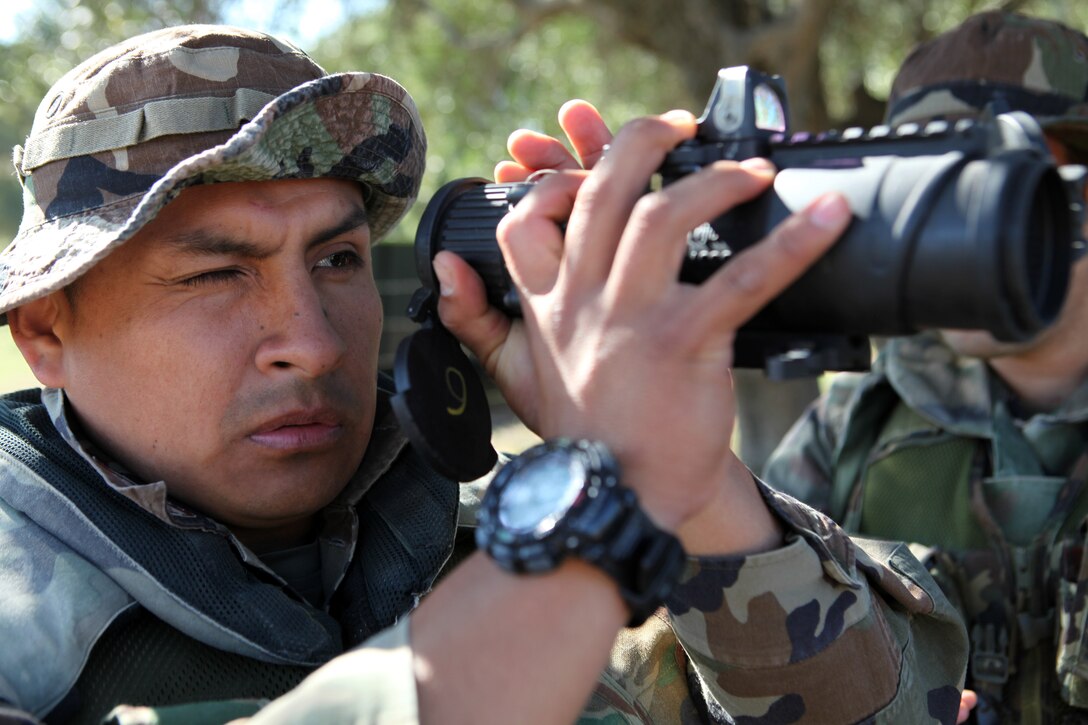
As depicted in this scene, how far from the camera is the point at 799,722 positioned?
1605 millimetres

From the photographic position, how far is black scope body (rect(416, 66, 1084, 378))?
42.0 inches

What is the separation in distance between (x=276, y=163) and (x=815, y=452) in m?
1.77

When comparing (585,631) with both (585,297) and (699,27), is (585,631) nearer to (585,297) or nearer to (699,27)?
(585,297)

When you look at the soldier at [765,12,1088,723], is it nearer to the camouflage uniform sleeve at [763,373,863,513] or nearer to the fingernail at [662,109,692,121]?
the camouflage uniform sleeve at [763,373,863,513]

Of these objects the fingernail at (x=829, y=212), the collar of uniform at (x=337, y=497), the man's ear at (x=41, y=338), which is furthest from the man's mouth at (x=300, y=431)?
the fingernail at (x=829, y=212)

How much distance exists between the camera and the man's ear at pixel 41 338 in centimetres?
172

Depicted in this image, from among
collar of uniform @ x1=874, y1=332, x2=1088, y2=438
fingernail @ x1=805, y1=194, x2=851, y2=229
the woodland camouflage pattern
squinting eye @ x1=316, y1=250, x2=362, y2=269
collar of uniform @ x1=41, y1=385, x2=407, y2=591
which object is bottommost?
collar of uniform @ x1=874, y1=332, x2=1088, y2=438

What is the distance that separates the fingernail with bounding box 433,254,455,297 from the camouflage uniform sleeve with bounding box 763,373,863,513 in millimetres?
1579

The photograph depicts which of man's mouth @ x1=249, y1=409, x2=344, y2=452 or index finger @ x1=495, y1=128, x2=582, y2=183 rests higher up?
index finger @ x1=495, y1=128, x2=582, y2=183

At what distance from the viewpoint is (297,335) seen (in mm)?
1588

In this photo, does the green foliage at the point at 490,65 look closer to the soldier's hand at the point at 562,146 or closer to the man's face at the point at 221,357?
the soldier's hand at the point at 562,146

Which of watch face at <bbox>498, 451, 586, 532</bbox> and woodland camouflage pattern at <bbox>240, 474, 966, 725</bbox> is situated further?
woodland camouflage pattern at <bbox>240, 474, 966, 725</bbox>

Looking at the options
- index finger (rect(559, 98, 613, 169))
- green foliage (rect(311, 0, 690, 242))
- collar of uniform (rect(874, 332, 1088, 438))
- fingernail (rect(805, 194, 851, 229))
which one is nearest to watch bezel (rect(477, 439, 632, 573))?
fingernail (rect(805, 194, 851, 229))

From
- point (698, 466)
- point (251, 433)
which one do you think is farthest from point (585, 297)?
point (251, 433)
